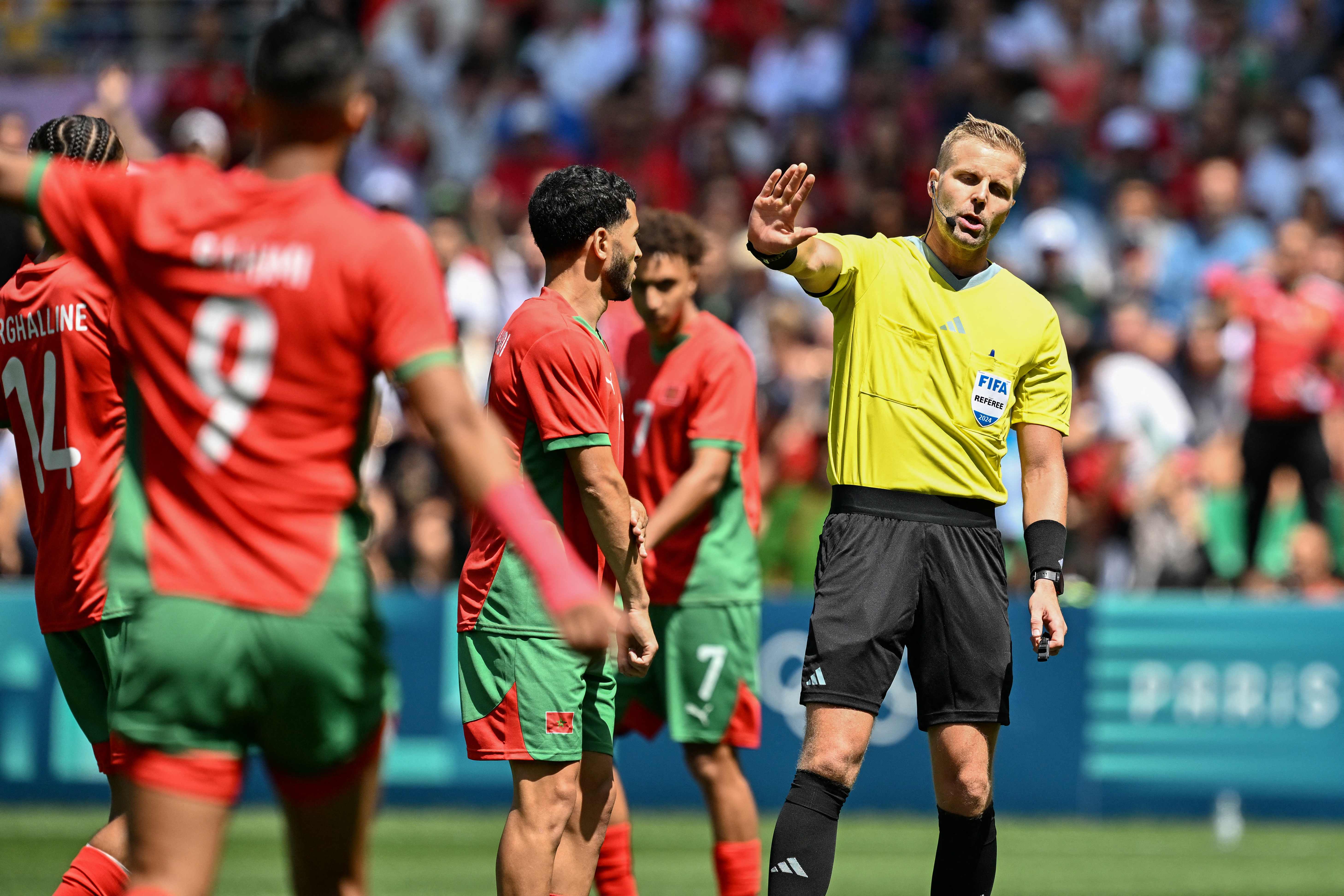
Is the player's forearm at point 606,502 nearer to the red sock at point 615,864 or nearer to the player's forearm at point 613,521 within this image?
the player's forearm at point 613,521

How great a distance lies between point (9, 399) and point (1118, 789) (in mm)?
8480

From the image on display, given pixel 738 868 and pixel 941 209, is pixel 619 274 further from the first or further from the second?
pixel 738 868

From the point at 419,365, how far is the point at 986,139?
114 inches

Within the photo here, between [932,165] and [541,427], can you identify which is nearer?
[541,427]

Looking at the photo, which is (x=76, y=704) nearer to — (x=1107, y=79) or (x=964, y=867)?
(x=964, y=867)

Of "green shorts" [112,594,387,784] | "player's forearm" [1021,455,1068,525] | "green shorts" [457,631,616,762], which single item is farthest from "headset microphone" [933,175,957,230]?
"green shorts" [112,594,387,784]

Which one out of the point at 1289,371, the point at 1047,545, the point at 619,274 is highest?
the point at 1289,371

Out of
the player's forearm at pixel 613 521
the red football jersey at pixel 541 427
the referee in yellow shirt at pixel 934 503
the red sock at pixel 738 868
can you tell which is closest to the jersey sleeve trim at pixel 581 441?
the red football jersey at pixel 541 427

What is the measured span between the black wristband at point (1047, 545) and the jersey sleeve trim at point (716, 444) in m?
1.62

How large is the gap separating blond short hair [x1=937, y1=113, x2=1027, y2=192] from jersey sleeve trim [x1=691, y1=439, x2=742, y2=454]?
1754 millimetres

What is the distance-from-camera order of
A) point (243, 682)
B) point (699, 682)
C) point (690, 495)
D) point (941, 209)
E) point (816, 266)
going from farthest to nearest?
point (699, 682) < point (690, 495) < point (941, 209) < point (816, 266) < point (243, 682)

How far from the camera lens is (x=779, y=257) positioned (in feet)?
18.3

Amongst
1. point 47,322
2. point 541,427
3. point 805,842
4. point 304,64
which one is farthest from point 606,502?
point 304,64

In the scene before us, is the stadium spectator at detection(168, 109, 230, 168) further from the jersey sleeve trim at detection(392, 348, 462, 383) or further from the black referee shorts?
the jersey sleeve trim at detection(392, 348, 462, 383)
